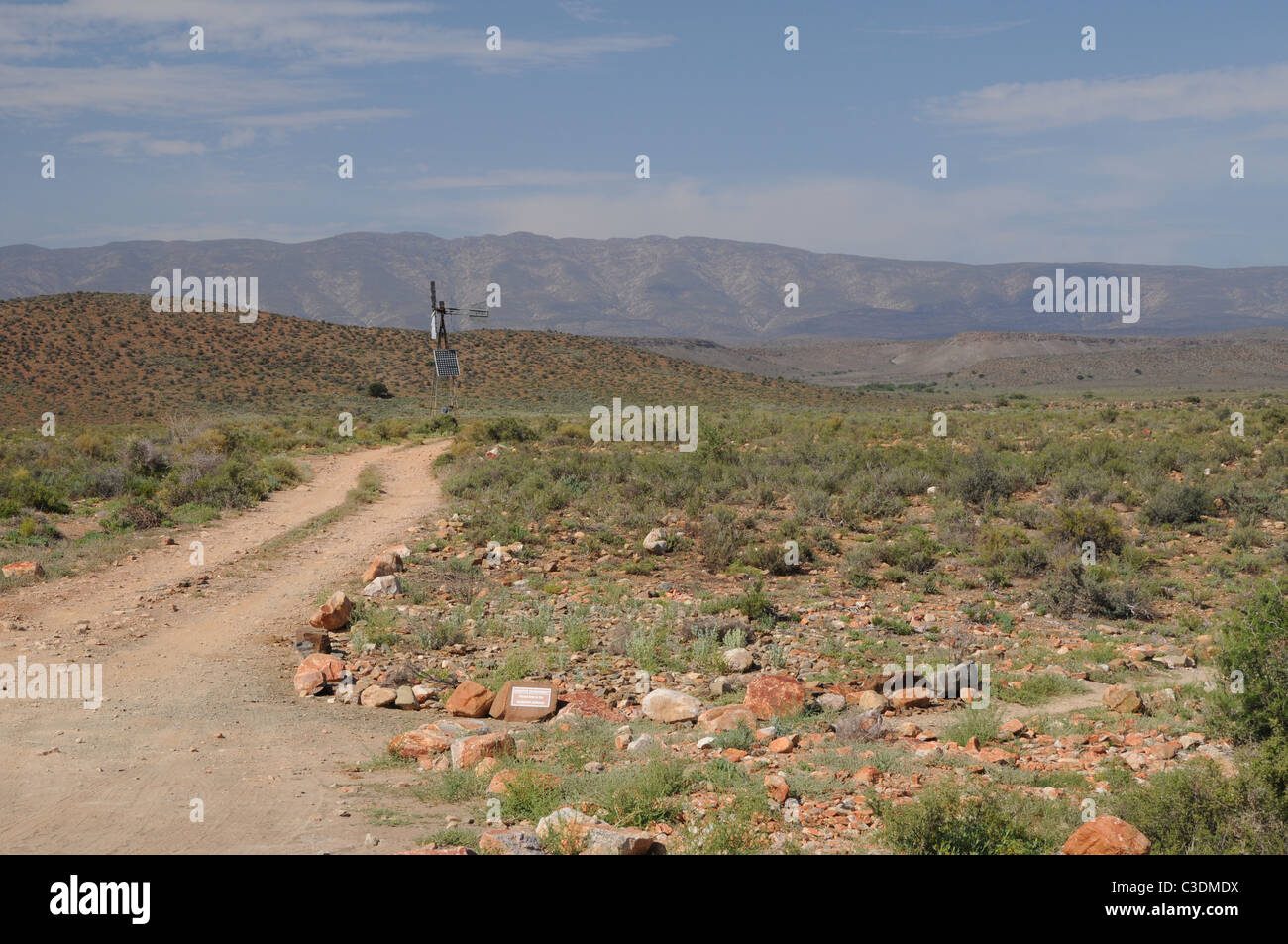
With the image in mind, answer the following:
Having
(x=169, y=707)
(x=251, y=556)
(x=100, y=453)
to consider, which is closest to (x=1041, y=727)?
(x=169, y=707)

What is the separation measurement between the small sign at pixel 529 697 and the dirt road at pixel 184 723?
3.15 ft

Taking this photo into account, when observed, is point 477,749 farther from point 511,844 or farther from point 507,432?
point 507,432

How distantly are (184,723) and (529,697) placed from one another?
2799 mm

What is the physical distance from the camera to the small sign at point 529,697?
8062mm

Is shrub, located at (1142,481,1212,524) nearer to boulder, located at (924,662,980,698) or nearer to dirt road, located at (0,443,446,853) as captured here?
boulder, located at (924,662,980,698)

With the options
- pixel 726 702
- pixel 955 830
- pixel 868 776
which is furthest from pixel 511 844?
pixel 726 702

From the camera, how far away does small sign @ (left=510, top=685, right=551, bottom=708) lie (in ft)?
26.5

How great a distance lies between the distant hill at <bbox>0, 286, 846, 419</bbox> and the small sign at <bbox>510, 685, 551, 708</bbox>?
4184 centimetres

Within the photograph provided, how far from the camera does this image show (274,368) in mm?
59719

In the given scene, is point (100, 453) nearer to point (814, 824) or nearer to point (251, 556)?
point (251, 556)

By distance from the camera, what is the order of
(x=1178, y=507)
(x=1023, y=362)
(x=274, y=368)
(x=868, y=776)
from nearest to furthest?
(x=868, y=776) < (x=1178, y=507) < (x=274, y=368) < (x=1023, y=362)

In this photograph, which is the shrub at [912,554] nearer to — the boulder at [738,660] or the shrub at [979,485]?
the shrub at [979,485]
